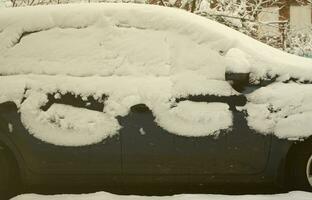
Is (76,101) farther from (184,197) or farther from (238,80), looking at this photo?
(238,80)

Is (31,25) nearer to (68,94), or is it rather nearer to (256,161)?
(68,94)

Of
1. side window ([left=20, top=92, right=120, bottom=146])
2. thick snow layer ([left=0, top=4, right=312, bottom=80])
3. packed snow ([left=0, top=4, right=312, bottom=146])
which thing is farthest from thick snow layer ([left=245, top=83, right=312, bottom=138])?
side window ([left=20, top=92, right=120, bottom=146])

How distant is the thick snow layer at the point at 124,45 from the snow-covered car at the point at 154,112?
10 mm

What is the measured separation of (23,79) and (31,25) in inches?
21.1

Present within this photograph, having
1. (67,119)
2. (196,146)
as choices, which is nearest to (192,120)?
(196,146)

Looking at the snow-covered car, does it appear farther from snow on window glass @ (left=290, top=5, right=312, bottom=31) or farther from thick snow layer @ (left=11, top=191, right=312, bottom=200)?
snow on window glass @ (left=290, top=5, right=312, bottom=31)

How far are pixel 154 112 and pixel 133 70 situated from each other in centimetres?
43

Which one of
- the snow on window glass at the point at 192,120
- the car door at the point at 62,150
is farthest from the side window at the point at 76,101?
the snow on window glass at the point at 192,120

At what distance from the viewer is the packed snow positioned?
14.8 feet

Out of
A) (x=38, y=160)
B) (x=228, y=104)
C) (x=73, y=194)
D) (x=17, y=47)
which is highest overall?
(x=17, y=47)

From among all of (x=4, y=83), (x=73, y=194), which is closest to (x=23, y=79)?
(x=4, y=83)

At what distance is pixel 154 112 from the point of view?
178 inches

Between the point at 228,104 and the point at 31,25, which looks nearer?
the point at 228,104

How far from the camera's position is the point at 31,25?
4879 millimetres
